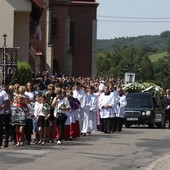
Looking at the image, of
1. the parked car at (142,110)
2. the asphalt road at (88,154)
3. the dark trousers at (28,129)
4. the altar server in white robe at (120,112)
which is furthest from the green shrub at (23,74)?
the dark trousers at (28,129)

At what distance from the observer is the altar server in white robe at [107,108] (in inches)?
1153

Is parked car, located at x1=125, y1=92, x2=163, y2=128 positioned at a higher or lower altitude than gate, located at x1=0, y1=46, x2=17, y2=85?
lower

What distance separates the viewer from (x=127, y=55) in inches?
5763

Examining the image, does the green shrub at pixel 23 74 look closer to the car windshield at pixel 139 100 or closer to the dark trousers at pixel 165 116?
the car windshield at pixel 139 100

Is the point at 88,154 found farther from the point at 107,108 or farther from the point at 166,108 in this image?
the point at 166,108

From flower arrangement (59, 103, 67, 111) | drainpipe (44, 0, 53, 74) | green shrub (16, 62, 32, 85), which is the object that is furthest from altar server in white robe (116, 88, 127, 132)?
drainpipe (44, 0, 53, 74)

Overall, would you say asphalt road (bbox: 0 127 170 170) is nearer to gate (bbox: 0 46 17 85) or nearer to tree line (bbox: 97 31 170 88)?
gate (bbox: 0 46 17 85)

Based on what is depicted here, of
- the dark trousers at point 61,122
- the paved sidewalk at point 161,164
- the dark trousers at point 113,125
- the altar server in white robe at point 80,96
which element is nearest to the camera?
the paved sidewalk at point 161,164

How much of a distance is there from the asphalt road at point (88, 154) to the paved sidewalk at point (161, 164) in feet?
0.73

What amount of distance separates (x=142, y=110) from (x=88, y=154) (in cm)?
1596

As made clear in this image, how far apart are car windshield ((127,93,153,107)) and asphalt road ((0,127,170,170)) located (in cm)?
1031

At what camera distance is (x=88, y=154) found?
19375 millimetres

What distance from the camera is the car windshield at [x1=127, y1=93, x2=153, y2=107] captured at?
3603 cm

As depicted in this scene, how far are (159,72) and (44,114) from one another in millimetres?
97666
